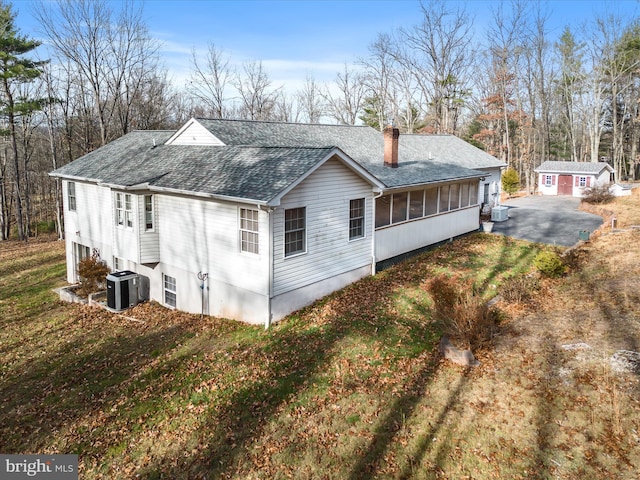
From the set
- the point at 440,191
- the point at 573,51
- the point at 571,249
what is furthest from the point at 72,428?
the point at 573,51

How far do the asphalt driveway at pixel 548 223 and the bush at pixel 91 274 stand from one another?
19.6 m

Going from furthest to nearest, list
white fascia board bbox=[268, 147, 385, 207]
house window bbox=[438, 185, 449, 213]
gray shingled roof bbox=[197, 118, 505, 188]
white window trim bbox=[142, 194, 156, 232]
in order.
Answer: house window bbox=[438, 185, 449, 213] < gray shingled roof bbox=[197, 118, 505, 188] < white window trim bbox=[142, 194, 156, 232] < white fascia board bbox=[268, 147, 385, 207]

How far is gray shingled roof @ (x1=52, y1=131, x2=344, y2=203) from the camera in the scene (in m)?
12.6

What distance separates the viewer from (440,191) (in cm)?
2041

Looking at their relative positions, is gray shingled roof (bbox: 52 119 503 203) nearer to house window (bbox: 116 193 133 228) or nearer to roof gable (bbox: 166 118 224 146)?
roof gable (bbox: 166 118 224 146)

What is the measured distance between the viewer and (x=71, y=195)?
68.8ft

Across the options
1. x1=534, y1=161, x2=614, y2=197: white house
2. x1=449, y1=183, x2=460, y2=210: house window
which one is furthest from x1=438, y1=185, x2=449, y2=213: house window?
x1=534, y1=161, x2=614, y2=197: white house

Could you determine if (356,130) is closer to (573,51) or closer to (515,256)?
(515,256)

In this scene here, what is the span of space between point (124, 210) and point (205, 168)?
12.9 ft

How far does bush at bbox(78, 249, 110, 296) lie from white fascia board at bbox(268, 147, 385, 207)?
10547mm

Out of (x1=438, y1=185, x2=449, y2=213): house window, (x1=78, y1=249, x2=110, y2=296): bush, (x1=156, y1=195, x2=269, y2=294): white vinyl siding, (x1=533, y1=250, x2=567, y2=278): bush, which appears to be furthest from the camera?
(x1=438, y1=185, x2=449, y2=213): house window

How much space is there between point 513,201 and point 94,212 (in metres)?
33.0

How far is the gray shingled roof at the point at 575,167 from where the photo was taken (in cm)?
3900

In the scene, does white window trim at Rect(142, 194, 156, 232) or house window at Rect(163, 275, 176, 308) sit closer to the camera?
white window trim at Rect(142, 194, 156, 232)
